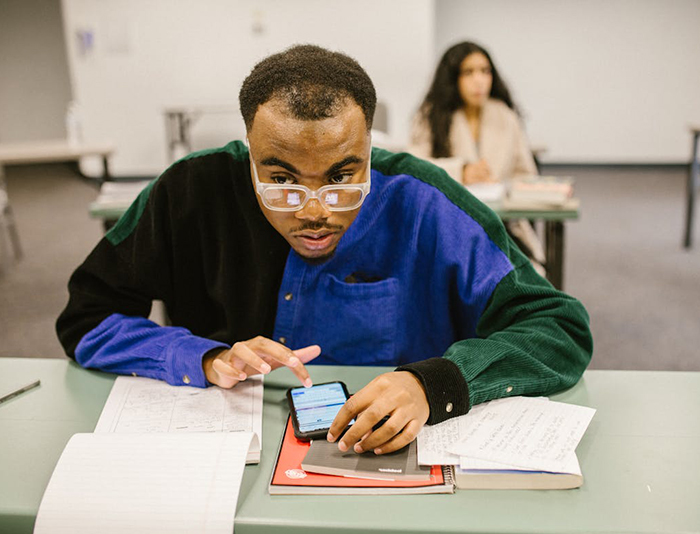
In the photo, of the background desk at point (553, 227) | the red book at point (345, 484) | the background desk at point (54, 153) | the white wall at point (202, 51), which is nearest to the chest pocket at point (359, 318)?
the red book at point (345, 484)

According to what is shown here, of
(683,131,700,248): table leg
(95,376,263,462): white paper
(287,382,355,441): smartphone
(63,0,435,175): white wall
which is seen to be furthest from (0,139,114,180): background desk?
(683,131,700,248): table leg

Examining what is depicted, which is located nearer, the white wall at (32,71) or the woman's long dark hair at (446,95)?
the woman's long dark hair at (446,95)

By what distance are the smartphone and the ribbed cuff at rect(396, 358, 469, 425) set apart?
120mm

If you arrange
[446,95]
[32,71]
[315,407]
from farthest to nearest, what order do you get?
1. [32,71]
2. [446,95]
3. [315,407]

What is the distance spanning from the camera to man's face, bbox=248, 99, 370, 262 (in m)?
1.07

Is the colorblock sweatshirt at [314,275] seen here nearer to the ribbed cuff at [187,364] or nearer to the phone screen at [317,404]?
the ribbed cuff at [187,364]

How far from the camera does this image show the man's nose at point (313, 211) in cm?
110

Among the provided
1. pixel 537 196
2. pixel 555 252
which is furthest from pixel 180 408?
pixel 555 252

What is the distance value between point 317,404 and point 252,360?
0.13m

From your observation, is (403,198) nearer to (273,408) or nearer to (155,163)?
(273,408)

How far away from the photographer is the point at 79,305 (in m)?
1.27

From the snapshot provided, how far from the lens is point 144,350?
45.2 inches

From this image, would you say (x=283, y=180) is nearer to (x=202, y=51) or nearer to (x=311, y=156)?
(x=311, y=156)

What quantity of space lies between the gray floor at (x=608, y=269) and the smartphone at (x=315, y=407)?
1819 mm
